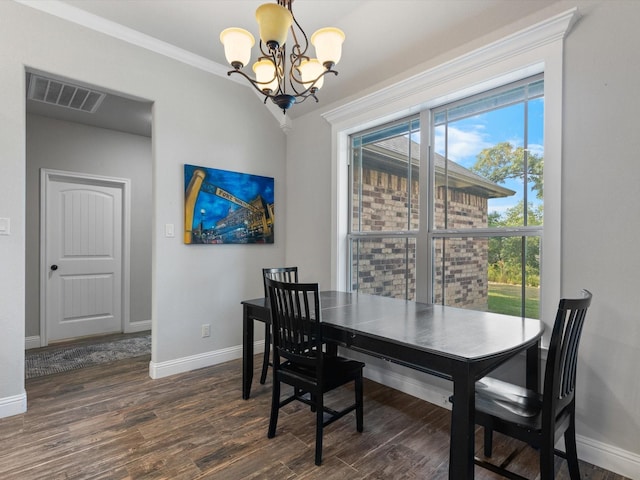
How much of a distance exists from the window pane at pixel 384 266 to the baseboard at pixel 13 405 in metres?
2.72

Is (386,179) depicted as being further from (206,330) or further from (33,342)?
(33,342)

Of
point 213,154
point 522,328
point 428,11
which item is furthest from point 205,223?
point 522,328

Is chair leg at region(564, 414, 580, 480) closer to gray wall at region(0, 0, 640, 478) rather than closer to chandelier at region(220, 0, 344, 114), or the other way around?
gray wall at region(0, 0, 640, 478)

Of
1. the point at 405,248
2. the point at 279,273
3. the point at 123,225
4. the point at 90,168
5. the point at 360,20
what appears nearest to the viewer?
the point at 360,20

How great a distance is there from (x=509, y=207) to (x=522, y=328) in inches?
34.3

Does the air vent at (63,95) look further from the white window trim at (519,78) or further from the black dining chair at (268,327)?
the white window trim at (519,78)

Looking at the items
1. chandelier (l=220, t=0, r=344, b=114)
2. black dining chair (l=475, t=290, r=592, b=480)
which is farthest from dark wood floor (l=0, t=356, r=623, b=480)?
chandelier (l=220, t=0, r=344, b=114)

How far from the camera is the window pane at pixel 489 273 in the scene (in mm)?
2289

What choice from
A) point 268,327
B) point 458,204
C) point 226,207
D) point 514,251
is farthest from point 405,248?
point 226,207

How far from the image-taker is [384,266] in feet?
10.5

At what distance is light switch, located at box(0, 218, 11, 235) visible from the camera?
2.39m

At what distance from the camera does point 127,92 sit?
294 centimetres

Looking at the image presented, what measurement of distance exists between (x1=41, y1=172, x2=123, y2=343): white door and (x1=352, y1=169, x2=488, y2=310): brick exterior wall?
3347 mm

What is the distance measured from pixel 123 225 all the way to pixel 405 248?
384 cm
